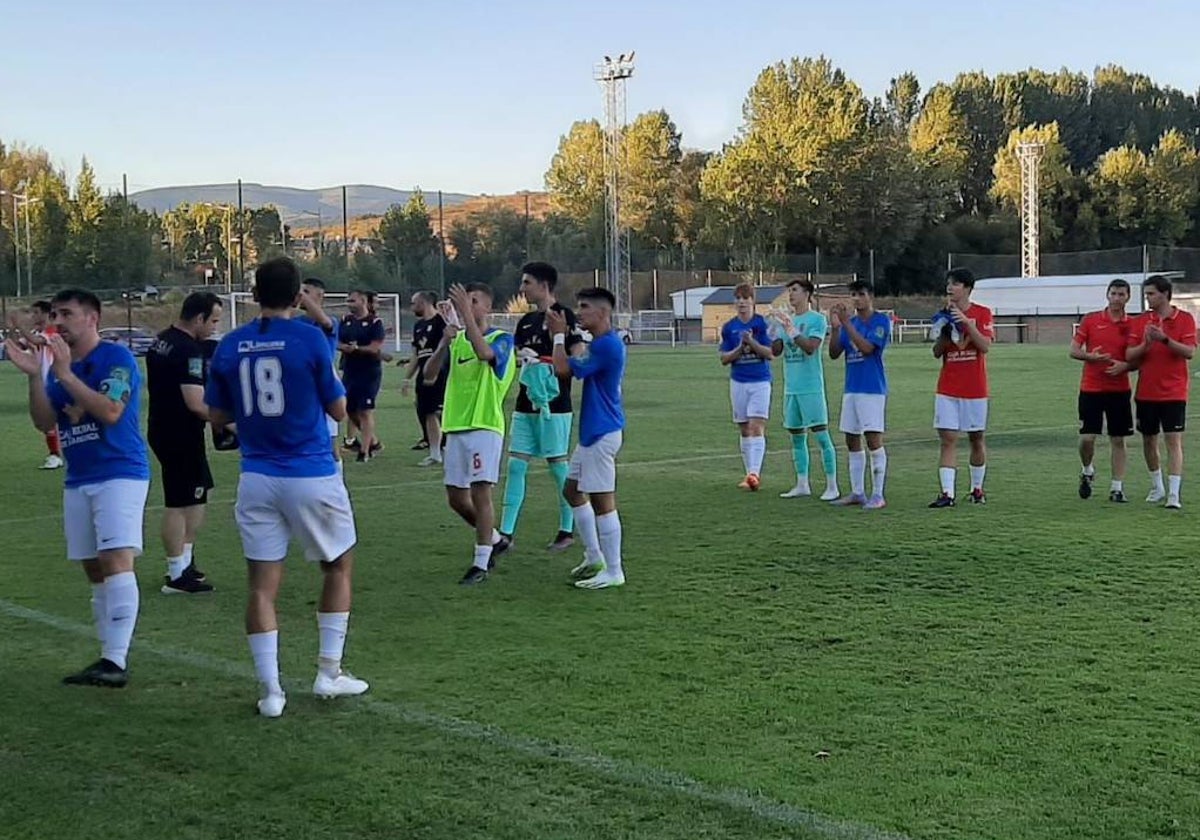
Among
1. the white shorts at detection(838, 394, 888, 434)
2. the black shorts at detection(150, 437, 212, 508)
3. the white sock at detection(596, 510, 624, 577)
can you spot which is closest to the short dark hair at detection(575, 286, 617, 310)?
the white sock at detection(596, 510, 624, 577)

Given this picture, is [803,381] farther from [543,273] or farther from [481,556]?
[481,556]

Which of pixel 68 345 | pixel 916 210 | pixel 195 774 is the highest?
pixel 916 210

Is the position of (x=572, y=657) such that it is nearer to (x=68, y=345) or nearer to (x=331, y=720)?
(x=331, y=720)

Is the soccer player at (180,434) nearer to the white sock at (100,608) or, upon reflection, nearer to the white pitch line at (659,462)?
the white sock at (100,608)

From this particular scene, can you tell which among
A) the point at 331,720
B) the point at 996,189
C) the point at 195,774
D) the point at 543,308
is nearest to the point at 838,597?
the point at 543,308

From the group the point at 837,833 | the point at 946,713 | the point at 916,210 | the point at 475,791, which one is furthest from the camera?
the point at 916,210

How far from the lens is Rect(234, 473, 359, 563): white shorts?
5.83 metres

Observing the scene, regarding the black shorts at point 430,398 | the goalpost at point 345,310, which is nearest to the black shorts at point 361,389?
the black shorts at point 430,398

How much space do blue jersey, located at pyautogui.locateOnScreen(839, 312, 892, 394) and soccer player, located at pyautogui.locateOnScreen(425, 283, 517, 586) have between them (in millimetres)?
3987

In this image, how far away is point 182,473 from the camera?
27.9 ft

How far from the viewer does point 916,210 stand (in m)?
83.0

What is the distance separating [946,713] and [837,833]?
147 centimetres

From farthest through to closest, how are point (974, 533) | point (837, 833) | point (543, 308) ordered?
point (974, 533) < point (543, 308) < point (837, 833)

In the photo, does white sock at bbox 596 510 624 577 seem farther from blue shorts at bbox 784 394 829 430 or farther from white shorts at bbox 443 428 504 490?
blue shorts at bbox 784 394 829 430
